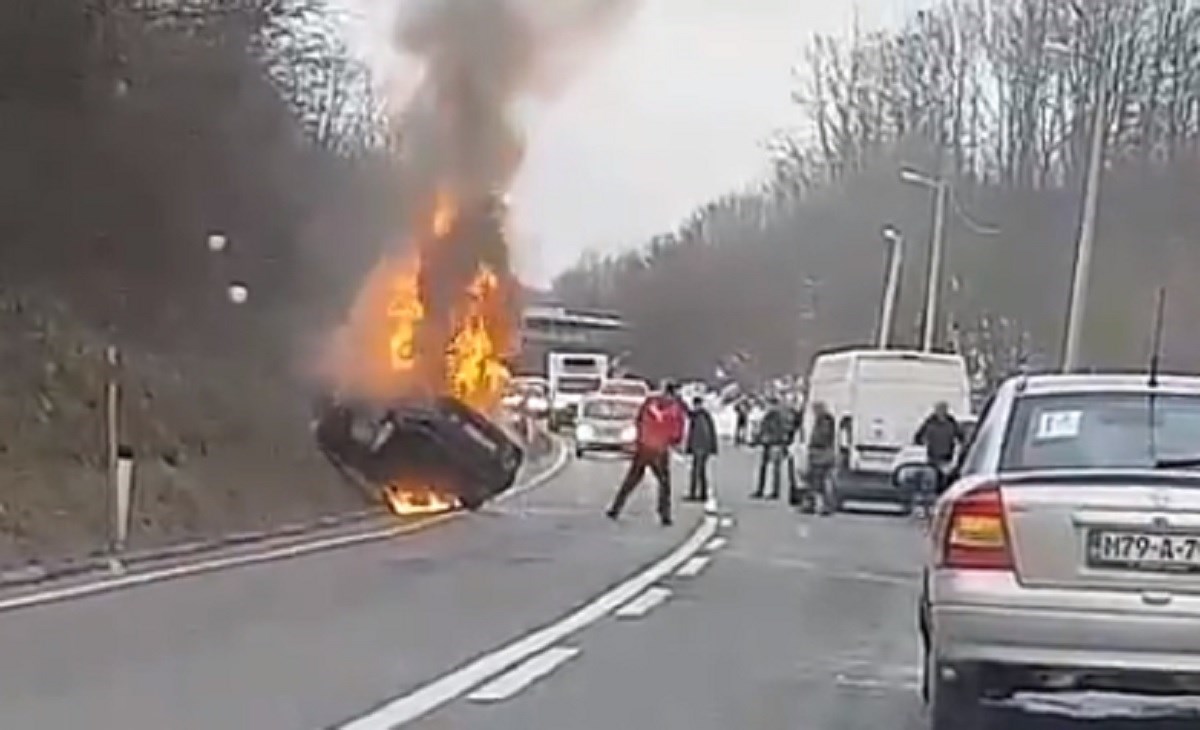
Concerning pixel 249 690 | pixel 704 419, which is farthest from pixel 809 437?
pixel 249 690

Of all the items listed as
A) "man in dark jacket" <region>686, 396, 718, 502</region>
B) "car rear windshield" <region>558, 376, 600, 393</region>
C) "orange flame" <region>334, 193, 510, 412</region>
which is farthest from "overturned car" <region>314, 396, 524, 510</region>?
"car rear windshield" <region>558, 376, 600, 393</region>

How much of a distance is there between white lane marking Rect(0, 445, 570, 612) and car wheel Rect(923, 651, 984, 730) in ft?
27.2

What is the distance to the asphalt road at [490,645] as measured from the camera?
A: 12477 millimetres

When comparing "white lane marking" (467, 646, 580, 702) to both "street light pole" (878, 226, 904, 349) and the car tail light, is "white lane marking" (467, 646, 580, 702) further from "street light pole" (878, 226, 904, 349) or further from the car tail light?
"street light pole" (878, 226, 904, 349)

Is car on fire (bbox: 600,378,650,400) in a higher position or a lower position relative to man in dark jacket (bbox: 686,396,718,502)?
lower

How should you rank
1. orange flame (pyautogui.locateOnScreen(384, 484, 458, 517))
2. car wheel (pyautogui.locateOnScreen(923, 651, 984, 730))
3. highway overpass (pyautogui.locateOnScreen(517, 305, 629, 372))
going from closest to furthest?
car wheel (pyautogui.locateOnScreen(923, 651, 984, 730)) → orange flame (pyautogui.locateOnScreen(384, 484, 458, 517)) → highway overpass (pyautogui.locateOnScreen(517, 305, 629, 372))

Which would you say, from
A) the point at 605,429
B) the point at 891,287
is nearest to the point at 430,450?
the point at 605,429

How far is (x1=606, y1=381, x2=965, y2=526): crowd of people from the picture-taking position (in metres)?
31.6

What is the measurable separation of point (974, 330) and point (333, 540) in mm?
38176

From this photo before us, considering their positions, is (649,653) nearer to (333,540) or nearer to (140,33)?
(333,540)

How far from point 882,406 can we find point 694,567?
564 inches

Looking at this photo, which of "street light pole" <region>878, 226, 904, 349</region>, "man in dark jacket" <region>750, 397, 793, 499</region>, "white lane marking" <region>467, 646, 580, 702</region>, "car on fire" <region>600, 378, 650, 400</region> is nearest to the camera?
"white lane marking" <region>467, 646, 580, 702</region>

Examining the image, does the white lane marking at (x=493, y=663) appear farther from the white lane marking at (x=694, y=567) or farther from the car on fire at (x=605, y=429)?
the car on fire at (x=605, y=429)

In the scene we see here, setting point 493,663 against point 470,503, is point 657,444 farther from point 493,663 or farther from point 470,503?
point 493,663
